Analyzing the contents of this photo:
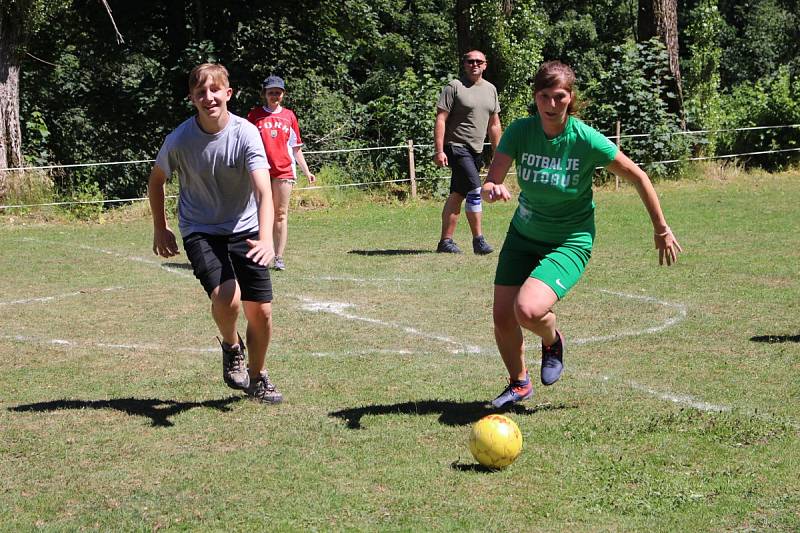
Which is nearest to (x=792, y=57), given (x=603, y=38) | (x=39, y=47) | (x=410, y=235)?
Answer: (x=603, y=38)

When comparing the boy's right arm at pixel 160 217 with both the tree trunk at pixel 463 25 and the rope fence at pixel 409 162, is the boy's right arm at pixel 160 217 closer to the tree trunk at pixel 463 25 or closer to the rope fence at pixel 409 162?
the rope fence at pixel 409 162

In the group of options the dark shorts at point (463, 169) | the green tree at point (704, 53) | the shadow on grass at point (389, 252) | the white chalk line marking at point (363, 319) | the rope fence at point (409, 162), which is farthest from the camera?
the green tree at point (704, 53)

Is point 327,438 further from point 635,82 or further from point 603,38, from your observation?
point 603,38

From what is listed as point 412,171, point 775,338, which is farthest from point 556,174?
point 412,171

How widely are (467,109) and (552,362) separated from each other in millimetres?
6604

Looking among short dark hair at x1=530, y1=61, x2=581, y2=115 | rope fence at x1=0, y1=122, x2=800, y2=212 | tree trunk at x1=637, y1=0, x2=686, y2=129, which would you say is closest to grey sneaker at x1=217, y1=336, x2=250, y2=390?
short dark hair at x1=530, y1=61, x2=581, y2=115

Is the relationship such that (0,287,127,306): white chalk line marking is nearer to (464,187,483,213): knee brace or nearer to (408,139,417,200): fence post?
(464,187,483,213): knee brace

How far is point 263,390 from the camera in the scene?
6.43 meters

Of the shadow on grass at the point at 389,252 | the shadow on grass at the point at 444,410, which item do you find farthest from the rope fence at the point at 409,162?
the shadow on grass at the point at 444,410

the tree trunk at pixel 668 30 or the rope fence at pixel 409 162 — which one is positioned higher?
the tree trunk at pixel 668 30

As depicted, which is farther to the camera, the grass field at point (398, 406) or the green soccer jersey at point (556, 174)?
the green soccer jersey at point (556, 174)

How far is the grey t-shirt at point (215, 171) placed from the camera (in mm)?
5965

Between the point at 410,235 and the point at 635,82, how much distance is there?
9024 millimetres

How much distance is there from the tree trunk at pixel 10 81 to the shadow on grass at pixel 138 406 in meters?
13.3
